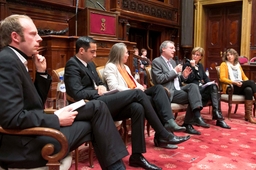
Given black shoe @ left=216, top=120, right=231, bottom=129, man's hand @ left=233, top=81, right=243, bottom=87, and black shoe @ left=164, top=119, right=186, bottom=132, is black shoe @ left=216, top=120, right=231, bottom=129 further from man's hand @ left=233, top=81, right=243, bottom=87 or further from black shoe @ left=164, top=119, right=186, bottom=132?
black shoe @ left=164, top=119, right=186, bottom=132

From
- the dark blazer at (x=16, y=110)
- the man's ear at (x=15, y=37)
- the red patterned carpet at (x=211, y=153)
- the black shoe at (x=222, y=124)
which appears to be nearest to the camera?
the dark blazer at (x=16, y=110)

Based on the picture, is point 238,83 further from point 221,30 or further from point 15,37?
point 221,30

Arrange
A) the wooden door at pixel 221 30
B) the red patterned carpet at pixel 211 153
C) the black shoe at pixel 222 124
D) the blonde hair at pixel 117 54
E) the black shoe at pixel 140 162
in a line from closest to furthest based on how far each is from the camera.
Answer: the black shoe at pixel 140 162 < the red patterned carpet at pixel 211 153 < the blonde hair at pixel 117 54 < the black shoe at pixel 222 124 < the wooden door at pixel 221 30

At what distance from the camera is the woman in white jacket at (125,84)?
245 cm

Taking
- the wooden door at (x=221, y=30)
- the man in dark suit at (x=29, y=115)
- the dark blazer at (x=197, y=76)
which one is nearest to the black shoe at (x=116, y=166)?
the man in dark suit at (x=29, y=115)

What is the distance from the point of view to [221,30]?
7.83 m

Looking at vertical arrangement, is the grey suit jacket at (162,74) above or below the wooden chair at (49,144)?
above

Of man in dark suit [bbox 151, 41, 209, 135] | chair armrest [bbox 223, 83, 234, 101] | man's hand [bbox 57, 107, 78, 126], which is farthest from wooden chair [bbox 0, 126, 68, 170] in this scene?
chair armrest [bbox 223, 83, 234, 101]

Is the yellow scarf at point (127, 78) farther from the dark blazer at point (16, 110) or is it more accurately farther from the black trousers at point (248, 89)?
the black trousers at point (248, 89)

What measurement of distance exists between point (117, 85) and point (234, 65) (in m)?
2.21

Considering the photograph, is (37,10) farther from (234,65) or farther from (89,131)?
A: (89,131)

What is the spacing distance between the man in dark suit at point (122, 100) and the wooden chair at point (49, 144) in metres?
0.81

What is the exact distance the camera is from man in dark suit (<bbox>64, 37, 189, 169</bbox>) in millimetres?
2002

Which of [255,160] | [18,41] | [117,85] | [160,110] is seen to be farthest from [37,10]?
[255,160]
